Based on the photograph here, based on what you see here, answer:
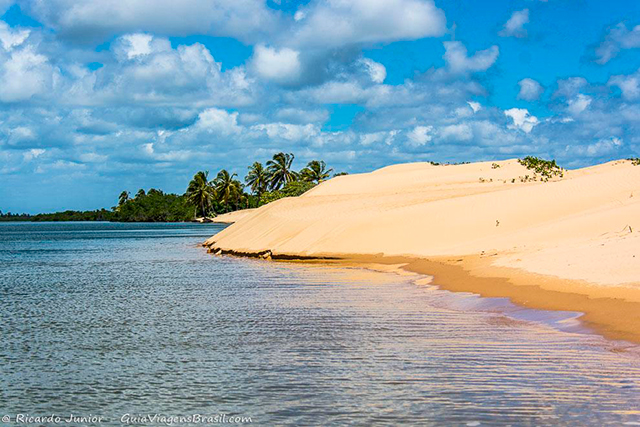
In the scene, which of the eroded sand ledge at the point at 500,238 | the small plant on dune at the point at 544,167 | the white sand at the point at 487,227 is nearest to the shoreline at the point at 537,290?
the eroded sand ledge at the point at 500,238

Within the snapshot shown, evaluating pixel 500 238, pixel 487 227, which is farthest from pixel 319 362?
pixel 487 227

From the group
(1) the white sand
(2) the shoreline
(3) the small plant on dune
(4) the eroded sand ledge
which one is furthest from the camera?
(3) the small plant on dune

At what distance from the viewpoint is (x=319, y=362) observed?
1088 cm

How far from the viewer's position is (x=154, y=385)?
9773mm

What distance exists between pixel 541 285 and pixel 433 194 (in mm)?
29442

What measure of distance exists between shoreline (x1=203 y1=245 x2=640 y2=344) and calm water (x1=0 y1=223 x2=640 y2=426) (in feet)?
2.22

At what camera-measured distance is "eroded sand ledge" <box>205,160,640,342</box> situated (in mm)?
16391

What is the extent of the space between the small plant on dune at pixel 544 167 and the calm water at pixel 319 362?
39.0 m

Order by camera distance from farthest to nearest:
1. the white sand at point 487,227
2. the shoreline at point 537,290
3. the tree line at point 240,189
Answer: the tree line at point 240,189, the white sand at point 487,227, the shoreline at point 537,290

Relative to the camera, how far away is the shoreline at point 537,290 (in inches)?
502

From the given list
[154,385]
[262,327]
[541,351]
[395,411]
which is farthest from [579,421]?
[262,327]

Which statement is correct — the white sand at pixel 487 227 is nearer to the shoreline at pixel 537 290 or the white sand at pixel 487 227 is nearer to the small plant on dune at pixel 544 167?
the shoreline at pixel 537 290

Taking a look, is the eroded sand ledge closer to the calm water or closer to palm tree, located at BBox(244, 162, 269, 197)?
the calm water

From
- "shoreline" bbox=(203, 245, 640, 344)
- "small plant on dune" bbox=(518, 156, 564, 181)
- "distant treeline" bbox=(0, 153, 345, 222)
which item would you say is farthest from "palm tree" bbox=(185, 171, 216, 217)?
"shoreline" bbox=(203, 245, 640, 344)
